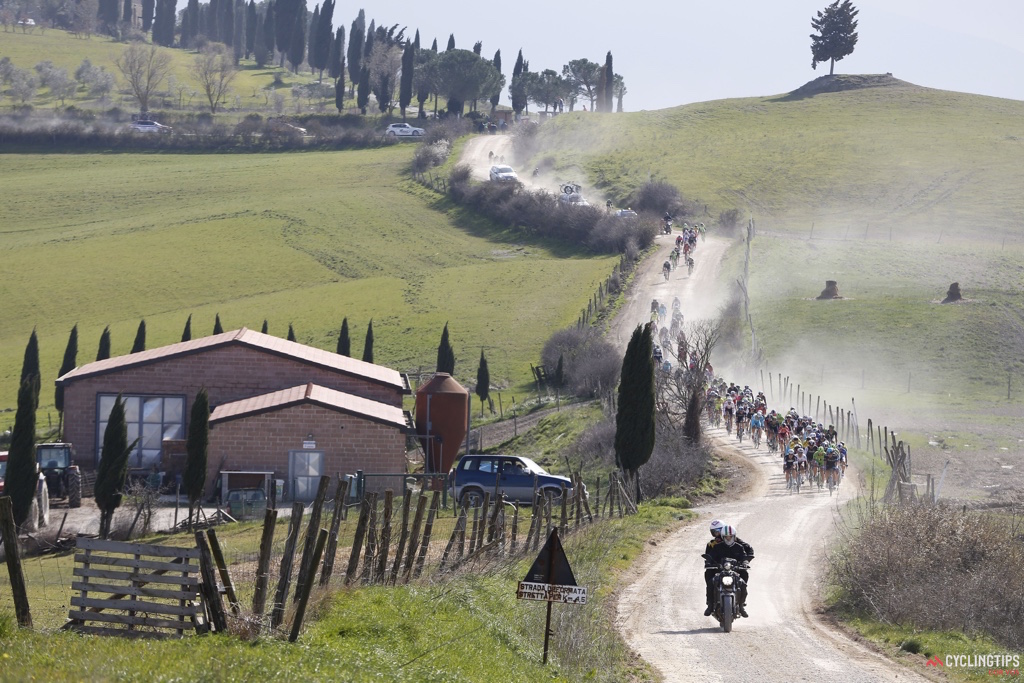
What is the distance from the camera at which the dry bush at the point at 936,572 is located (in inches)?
655

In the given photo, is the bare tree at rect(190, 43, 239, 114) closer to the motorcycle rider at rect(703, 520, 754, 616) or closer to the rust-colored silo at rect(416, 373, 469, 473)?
the rust-colored silo at rect(416, 373, 469, 473)

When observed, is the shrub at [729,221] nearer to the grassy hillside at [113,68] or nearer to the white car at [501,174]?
the white car at [501,174]

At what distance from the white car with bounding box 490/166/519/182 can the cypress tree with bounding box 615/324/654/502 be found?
6992cm

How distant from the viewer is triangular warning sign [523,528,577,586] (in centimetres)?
1258

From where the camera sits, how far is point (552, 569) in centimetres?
1259

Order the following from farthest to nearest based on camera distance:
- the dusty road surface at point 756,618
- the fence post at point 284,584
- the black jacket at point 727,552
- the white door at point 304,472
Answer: the white door at point 304,472 → the black jacket at point 727,552 → the dusty road surface at point 756,618 → the fence post at point 284,584

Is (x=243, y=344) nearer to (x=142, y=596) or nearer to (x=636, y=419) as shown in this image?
(x=636, y=419)

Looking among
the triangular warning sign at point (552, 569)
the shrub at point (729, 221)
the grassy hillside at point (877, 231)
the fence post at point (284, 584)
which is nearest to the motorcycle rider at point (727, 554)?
the triangular warning sign at point (552, 569)

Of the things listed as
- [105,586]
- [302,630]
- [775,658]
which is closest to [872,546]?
[775,658]

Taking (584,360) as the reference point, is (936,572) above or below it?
above

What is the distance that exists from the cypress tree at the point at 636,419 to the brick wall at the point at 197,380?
11863 millimetres

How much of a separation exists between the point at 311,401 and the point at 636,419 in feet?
31.8

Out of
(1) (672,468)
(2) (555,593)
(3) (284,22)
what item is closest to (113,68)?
(3) (284,22)

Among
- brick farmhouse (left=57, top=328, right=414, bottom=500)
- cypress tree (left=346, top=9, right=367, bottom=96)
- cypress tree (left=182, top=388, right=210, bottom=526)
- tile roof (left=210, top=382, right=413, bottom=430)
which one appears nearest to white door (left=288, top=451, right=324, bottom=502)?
brick farmhouse (left=57, top=328, right=414, bottom=500)
